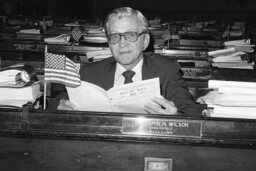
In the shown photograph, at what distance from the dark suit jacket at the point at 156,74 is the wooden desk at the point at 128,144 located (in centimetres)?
102

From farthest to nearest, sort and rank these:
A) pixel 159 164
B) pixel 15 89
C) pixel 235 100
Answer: pixel 15 89 < pixel 235 100 < pixel 159 164

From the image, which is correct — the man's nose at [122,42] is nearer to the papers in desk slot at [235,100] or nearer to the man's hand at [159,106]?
the man's hand at [159,106]

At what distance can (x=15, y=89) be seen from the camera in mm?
1819

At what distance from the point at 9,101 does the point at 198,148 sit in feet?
3.40

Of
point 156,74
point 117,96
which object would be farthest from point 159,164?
point 156,74

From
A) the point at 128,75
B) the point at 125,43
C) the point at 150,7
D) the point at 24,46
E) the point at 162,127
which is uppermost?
the point at 150,7

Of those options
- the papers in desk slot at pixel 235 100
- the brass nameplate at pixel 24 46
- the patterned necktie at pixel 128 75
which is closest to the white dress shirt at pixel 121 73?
the patterned necktie at pixel 128 75

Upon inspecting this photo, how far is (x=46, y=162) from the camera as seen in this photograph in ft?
4.93

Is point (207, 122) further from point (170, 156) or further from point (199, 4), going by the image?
point (199, 4)

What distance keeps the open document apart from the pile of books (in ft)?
0.83

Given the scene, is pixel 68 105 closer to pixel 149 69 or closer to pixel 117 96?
pixel 117 96

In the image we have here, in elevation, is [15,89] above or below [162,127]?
above

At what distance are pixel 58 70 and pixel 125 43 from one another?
2.47ft

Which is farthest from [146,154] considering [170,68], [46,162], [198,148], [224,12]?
[224,12]
